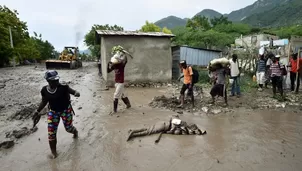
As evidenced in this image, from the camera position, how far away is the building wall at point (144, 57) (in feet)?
37.8

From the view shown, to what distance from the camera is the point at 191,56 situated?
45.3 feet

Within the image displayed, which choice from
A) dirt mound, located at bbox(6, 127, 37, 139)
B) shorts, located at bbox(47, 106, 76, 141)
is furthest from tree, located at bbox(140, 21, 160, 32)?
shorts, located at bbox(47, 106, 76, 141)

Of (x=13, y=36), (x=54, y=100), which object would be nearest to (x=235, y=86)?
(x=54, y=100)

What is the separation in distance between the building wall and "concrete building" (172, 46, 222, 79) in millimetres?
1307

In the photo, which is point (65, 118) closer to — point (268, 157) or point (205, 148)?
point (205, 148)

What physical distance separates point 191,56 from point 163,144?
9.72 metres

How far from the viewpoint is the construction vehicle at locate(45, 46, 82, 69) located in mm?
22156

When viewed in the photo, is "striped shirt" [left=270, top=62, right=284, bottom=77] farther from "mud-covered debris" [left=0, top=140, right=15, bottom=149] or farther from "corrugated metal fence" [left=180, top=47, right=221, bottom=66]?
"mud-covered debris" [left=0, top=140, right=15, bottom=149]

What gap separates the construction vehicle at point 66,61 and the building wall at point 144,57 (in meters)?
11.8

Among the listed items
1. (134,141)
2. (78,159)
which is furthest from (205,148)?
(78,159)

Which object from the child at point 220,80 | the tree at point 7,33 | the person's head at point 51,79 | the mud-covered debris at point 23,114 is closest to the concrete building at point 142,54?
the mud-covered debris at point 23,114

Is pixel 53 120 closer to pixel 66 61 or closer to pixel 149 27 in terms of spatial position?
pixel 66 61

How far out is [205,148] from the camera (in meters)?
4.55

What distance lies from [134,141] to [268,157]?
96.6 inches
